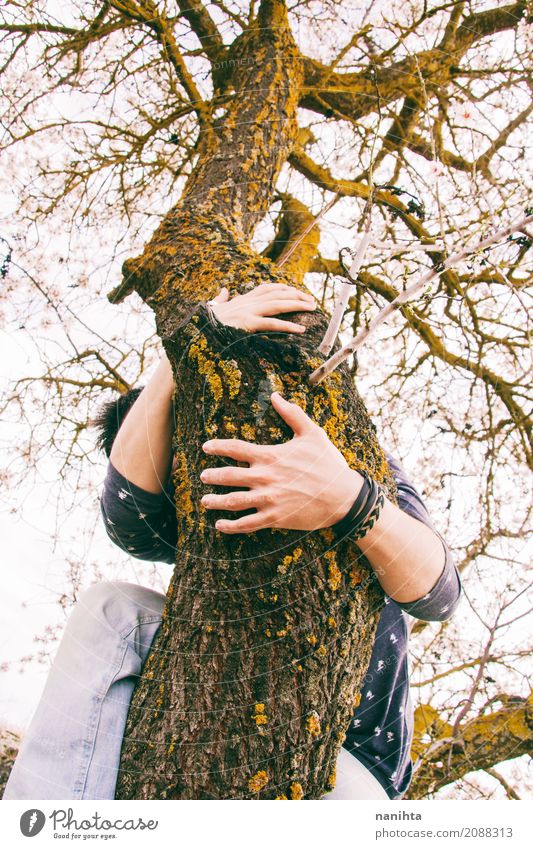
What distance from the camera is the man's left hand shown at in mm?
478

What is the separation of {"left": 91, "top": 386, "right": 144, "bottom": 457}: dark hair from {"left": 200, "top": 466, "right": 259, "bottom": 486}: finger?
0.34m

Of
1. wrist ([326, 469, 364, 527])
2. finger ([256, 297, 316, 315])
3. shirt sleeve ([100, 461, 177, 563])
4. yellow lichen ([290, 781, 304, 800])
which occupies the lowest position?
yellow lichen ([290, 781, 304, 800])

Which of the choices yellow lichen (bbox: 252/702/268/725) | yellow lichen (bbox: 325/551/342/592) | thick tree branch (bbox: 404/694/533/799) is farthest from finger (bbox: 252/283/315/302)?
thick tree branch (bbox: 404/694/533/799)

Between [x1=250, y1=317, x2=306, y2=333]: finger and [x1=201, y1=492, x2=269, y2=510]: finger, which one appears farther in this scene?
[x1=250, y1=317, x2=306, y2=333]: finger

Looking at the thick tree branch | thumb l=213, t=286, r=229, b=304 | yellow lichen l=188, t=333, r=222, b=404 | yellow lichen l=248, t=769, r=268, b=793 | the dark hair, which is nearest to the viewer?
yellow lichen l=248, t=769, r=268, b=793

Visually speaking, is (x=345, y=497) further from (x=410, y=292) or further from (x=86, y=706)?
(x=86, y=706)

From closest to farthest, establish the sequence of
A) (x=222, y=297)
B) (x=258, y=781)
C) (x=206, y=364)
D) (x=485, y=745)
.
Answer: (x=258, y=781)
(x=206, y=364)
(x=222, y=297)
(x=485, y=745)

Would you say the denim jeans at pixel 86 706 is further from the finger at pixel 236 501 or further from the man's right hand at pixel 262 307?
the man's right hand at pixel 262 307

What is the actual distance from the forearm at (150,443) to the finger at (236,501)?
0.47 feet

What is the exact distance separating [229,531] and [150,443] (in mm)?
187

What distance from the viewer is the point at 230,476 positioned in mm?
A: 498

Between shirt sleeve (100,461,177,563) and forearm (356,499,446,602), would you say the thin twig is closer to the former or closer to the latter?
forearm (356,499,446,602)

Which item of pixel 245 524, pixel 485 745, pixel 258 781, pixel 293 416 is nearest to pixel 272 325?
pixel 293 416

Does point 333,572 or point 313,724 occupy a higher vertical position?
point 333,572
